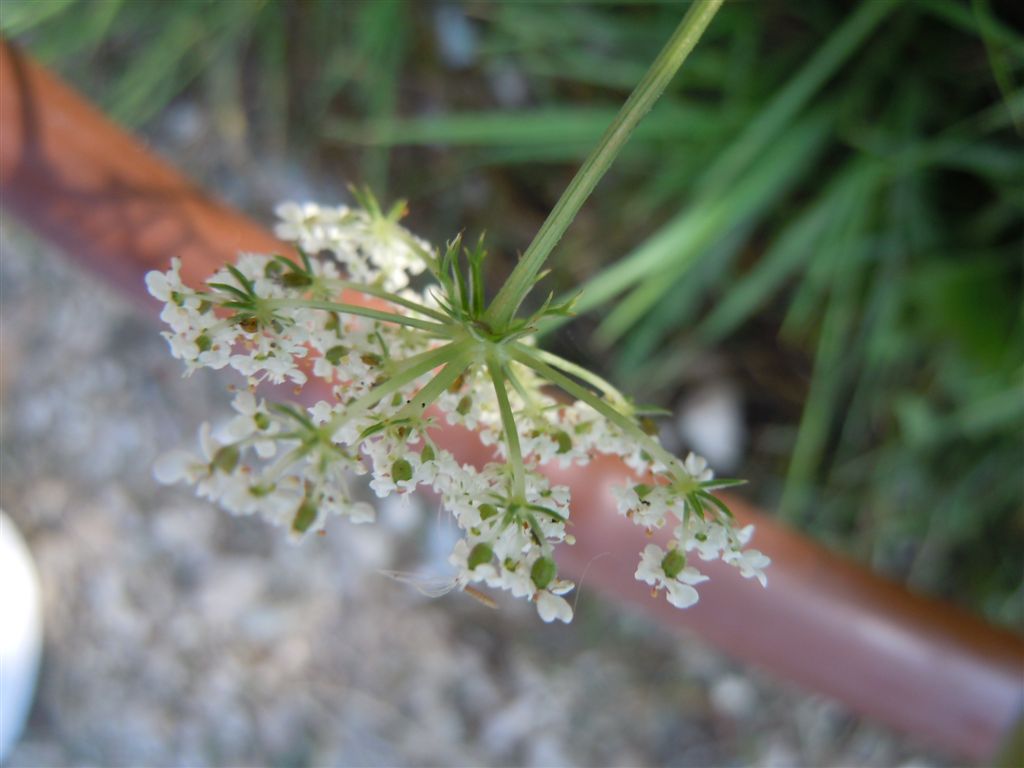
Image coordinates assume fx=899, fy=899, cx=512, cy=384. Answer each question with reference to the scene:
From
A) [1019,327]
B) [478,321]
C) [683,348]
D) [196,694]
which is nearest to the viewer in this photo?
[478,321]

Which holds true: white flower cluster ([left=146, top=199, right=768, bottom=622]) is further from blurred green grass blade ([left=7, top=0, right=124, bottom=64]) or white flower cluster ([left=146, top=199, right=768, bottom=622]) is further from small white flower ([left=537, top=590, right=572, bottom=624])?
blurred green grass blade ([left=7, top=0, right=124, bottom=64])

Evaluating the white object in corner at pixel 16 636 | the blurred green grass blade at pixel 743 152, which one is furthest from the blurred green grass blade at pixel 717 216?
the white object in corner at pixel 16 636

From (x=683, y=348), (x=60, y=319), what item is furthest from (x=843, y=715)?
(x=60, y=319)

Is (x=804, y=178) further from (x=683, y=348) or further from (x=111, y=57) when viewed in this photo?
(x=111, y=57)

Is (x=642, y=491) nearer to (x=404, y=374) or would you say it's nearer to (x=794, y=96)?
(x=404, y=374)

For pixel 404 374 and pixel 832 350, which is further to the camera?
pixel 832 350

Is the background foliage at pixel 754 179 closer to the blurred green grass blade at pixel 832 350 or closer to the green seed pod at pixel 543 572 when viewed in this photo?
the blurred green grass blade at pixel 832 350

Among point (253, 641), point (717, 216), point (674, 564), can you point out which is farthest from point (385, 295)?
point (253, 641)
